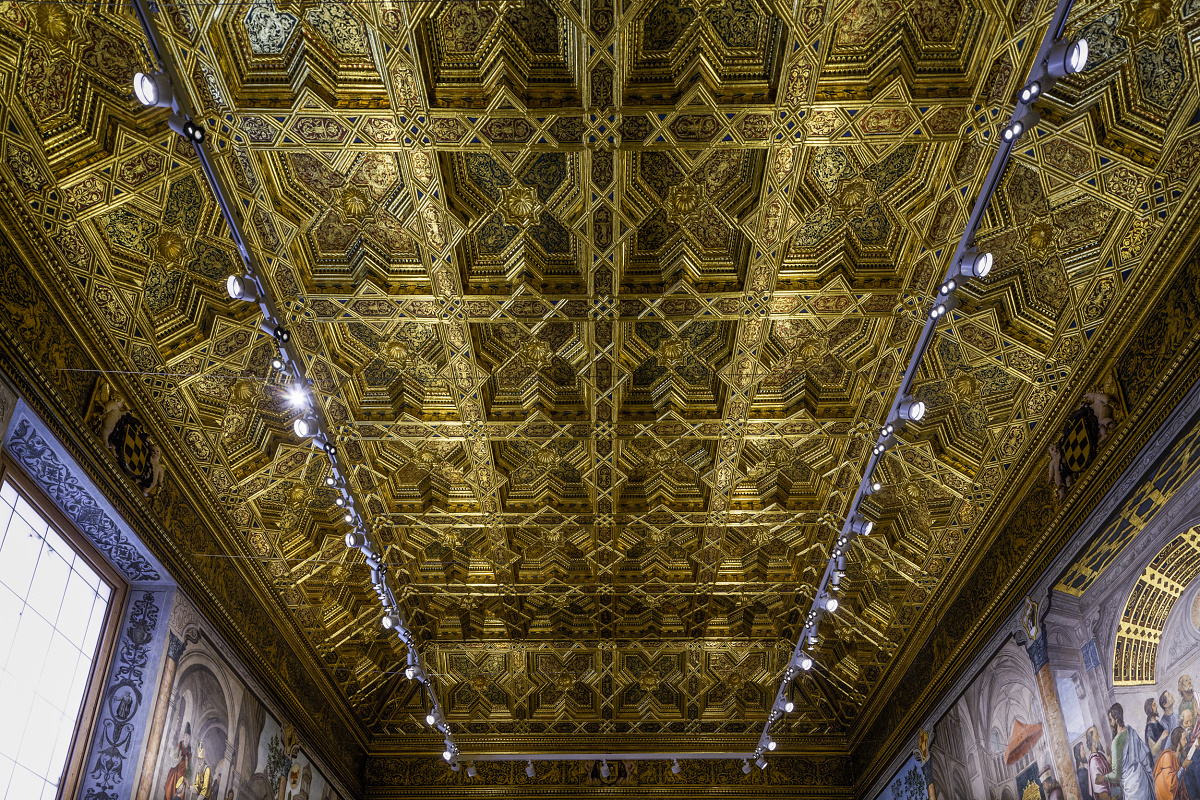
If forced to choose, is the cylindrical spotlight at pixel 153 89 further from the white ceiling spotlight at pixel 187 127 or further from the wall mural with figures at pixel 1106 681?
the wall mural with figures at pixel 1106 681

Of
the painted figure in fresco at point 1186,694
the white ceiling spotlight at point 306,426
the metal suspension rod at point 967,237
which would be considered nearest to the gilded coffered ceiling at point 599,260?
the metal suspension rod at point 967,237

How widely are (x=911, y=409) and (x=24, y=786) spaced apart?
366 inches

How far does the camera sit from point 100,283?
8.50 metres

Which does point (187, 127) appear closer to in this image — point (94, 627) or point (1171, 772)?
point (94, 627)

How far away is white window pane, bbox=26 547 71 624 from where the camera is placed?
28.7 ft

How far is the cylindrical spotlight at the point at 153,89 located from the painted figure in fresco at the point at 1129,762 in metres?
10.2

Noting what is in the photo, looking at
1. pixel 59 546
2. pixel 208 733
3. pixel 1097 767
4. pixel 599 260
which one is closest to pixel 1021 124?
pixel 599 260

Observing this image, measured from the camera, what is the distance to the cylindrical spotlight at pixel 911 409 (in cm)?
950

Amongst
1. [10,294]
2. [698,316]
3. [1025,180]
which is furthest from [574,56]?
[10,294]

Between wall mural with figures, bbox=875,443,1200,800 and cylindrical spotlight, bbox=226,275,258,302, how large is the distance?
8.41 m

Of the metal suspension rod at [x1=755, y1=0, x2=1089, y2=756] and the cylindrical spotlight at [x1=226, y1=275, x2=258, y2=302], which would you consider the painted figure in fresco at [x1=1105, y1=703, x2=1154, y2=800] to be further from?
the cylindrical spotlight at [x1=226, y1=275, x2=258, y2=302]

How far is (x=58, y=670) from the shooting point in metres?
9.00

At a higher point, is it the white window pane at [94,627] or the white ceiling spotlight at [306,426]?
the white ceiling spotlight at [306,426]

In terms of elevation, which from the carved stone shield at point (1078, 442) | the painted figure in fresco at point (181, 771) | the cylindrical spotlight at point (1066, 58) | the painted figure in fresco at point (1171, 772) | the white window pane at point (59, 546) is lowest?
the painted figure in fresco at point (1171, 772)
